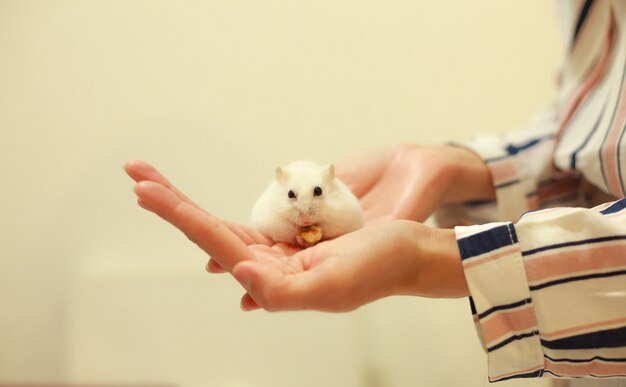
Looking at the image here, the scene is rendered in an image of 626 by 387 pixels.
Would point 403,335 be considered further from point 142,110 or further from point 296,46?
point 142,110

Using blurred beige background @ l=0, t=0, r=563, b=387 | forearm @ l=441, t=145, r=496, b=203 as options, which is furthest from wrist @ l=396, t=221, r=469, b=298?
blurred beige background @ l=0, t=0, r=563, b=387

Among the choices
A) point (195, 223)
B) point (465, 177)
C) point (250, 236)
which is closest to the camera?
point (195, 223)

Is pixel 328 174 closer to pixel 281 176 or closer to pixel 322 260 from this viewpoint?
pixel 281 176

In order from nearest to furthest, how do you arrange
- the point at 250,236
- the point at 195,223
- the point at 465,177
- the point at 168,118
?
the point at 195,223, the point at 250,236, the point at 465,177, the point at 168,118

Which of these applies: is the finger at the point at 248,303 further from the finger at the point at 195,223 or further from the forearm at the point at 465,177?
the forearm at the point at 465,177

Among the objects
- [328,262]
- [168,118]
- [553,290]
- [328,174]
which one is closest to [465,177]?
[328,174]

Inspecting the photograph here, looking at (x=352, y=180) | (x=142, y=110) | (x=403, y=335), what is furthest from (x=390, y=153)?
(x=142, y=110)

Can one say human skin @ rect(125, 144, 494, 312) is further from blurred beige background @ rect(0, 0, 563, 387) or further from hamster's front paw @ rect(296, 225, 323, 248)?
blurred beige background @ rect(0, 0, 563, 387)

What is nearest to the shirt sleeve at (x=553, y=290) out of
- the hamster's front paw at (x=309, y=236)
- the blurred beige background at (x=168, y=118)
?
the hamster's front paw at (x=309, y=236)
